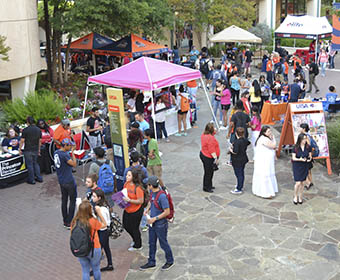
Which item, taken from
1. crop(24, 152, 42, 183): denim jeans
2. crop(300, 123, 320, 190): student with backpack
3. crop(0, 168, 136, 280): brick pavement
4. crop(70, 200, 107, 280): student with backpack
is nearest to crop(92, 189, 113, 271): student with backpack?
crop(70, 200, 107, 280): student with backpack

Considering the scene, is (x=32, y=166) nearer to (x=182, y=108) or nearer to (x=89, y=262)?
(x=182, y=108)

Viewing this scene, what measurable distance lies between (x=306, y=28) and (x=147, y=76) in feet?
54.6

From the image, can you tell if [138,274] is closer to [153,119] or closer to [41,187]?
[41,187]

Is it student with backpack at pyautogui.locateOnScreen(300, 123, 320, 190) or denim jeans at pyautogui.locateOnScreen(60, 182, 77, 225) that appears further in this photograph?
student with backpack at pyautogui.locateOnScreen(300, 123, 320, 190)

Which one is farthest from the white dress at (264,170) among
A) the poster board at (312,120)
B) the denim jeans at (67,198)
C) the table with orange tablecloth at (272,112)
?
the table with orange tablecloth at (272,112)

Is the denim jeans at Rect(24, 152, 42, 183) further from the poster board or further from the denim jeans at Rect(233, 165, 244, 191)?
the poster board

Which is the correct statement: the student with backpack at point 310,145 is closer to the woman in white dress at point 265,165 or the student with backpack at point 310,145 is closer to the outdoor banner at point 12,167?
the woman in white dress at point 265,165

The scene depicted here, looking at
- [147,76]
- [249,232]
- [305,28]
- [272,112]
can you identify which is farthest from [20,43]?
[305,28]

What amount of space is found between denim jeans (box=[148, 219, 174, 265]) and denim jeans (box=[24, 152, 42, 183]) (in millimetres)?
5120

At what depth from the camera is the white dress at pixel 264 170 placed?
10.4 m

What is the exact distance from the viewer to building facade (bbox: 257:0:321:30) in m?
42.0

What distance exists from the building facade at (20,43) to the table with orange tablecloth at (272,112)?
28.4 feet

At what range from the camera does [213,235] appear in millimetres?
8992

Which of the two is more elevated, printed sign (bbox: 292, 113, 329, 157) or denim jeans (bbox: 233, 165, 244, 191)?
printed sign (bbox: 292, 113, 329, 157)
